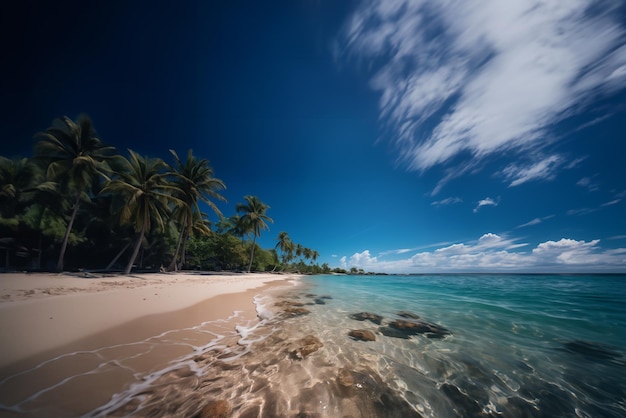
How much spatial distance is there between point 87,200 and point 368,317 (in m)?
25.6

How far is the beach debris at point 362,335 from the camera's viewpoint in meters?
5.43

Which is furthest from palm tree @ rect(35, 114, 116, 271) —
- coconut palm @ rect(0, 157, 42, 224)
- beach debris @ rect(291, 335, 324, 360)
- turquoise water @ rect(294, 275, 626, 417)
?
turquoise water @ rect(294, 275, 626, 417)

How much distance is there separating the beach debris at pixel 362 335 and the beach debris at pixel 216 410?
12.7ft

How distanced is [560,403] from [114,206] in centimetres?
2969

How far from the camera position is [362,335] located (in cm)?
559

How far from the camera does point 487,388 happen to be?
11.4 feet

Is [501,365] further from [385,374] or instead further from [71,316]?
[71,316]

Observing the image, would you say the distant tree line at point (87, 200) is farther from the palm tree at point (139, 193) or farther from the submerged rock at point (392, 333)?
the submerged rock at point (392, 333)

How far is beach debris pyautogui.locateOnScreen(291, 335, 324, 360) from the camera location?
426 cm

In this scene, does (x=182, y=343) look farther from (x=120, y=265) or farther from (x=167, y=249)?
(x=120, y=265)

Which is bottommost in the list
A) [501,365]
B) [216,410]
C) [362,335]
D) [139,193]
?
[501,365]

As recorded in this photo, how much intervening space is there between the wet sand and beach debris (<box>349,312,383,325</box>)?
3.90 metres

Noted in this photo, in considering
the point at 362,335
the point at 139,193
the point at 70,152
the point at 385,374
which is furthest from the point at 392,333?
the point at 70,152

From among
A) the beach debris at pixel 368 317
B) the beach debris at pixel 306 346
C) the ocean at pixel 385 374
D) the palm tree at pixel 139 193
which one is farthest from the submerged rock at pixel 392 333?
the palm tree at pixel 139 193
